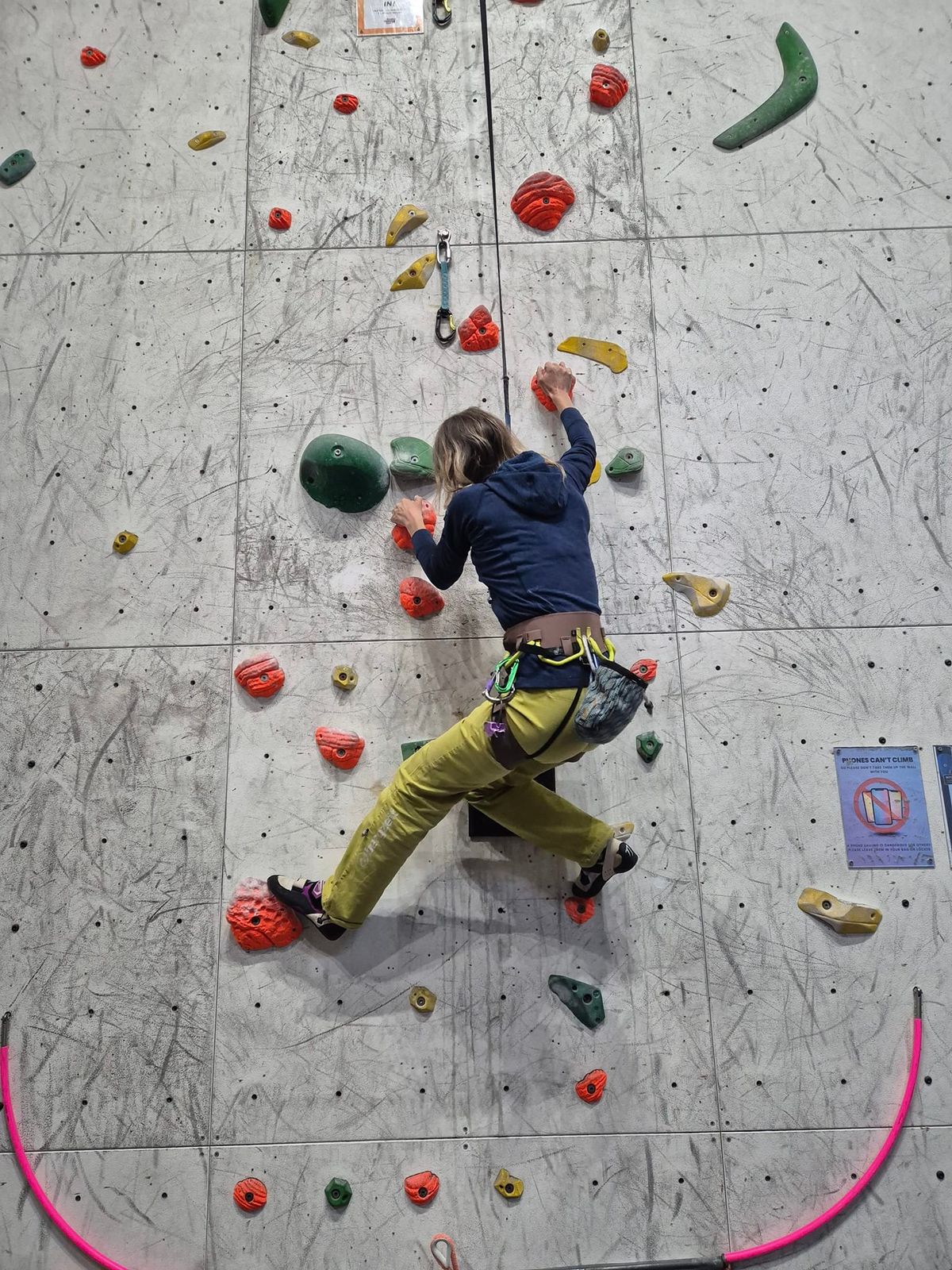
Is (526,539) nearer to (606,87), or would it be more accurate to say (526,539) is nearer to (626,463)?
(626,463)

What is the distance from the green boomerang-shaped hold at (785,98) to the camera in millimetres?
2928

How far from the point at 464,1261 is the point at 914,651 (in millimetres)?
1974

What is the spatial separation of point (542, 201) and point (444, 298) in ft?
1.36

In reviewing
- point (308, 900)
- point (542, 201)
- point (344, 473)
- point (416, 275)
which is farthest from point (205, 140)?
point (308, 900)

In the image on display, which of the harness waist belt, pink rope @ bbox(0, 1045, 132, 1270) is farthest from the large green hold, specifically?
pink rope @ bbox(0, 1045, 132, 1270)

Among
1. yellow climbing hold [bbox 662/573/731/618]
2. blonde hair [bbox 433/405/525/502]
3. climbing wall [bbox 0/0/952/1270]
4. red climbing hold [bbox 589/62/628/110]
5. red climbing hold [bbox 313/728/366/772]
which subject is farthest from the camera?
red climbing hold [bbox 589/62/628/110]

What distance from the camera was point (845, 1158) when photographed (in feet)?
7.90

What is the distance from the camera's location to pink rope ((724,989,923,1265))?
2.35 meters

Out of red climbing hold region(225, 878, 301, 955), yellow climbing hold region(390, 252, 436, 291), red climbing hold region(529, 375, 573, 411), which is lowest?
red climbing hold region(225, 878, 301, 955)

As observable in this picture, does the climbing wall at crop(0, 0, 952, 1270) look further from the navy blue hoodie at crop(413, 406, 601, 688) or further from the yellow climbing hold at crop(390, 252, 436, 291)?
the navy blue hoodie at crop(413, 406, 601, 688)

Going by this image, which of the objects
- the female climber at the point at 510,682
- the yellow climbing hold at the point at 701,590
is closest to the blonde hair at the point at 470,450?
the female climber at the point at 510,682

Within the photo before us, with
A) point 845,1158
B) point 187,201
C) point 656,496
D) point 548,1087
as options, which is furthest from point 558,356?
point 845,1158

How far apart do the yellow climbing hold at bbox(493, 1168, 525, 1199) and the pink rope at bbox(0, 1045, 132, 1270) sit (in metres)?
0.95

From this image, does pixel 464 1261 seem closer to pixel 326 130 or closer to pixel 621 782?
pixel 621 782
